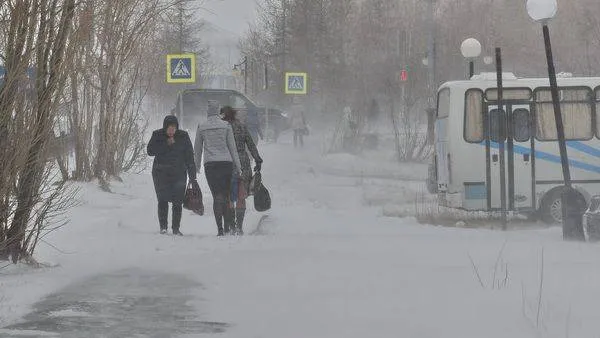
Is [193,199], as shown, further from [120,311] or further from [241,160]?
[120,311]

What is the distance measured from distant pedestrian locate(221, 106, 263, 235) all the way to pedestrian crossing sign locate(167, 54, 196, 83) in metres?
12.2

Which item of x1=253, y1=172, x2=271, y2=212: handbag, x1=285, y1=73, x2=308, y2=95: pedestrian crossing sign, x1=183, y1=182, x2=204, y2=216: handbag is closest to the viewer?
x1=183, y1=182, x2=204, y2=216: handbag

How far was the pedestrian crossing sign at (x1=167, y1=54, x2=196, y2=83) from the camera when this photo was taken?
25547mm

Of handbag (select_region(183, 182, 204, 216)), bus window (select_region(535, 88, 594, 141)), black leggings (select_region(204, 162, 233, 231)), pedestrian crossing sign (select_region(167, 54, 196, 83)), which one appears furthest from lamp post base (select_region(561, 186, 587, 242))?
pedestrian crossing sign (select_region(167, 54, 196, 83))

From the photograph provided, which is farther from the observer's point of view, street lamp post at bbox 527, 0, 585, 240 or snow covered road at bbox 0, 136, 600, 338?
street lamp post at bbox 527, 0, 585, 240

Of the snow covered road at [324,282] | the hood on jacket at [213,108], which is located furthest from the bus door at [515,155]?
the hood on jacket at [213,108]

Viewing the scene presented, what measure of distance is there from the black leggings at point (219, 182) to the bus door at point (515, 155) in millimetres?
5579

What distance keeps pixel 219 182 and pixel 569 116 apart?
24.0 ft

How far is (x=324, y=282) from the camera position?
29.1ft

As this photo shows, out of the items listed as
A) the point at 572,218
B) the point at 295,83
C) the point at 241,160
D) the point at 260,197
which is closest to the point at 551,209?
the point at 572,218

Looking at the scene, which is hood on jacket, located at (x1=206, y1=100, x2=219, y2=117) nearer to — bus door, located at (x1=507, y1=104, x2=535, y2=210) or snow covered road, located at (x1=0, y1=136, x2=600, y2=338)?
snow covered road, located at (x1=0, y1=136, x2=600, y2=338)

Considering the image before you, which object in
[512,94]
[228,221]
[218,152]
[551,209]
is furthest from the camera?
[512,94]

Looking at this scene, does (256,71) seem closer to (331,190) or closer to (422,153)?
(422,153)

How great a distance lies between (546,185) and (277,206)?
457 cm
